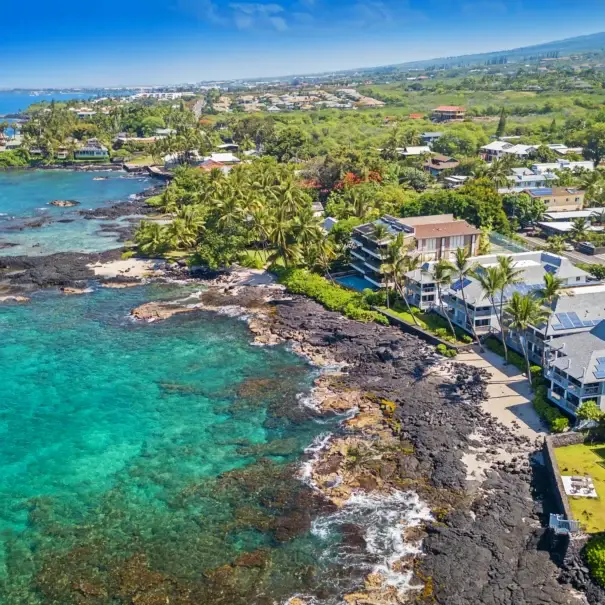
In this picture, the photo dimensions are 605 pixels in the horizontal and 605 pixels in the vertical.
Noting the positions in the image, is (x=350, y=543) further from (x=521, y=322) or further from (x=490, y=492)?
(x=521, y=322)

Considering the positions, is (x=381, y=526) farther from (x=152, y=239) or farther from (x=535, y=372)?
(x=152, y=239)

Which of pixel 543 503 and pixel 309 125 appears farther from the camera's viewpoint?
pixel 309 125

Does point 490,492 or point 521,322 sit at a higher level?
point 521,322

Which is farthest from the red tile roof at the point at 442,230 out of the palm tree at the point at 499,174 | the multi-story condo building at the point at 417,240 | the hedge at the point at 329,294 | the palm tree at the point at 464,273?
the palm tree at the point at 499,174

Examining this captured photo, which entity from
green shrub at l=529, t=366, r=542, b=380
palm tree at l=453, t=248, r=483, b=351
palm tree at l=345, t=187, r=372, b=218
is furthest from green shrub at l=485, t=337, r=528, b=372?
palm tree at l=345, t=187, r=372, b=218

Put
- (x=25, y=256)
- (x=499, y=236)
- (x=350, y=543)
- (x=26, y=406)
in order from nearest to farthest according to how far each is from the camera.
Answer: (x=350, y=543)
(x=26, y=406)
(x=499, y=236)
(x=25, y=256)

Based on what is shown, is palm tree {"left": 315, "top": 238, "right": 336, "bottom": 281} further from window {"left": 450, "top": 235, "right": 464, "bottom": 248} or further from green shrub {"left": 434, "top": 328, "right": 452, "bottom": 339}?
green shrub {"left": 434, "top": 328, "right": 452, "bottom": 339}

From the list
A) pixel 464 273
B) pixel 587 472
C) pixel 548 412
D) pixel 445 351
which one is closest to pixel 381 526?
pixel 587 472

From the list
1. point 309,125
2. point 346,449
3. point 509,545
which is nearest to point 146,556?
point 346,449
